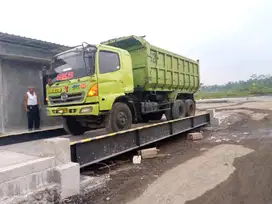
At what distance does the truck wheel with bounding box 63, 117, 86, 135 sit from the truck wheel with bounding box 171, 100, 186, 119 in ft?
11.4

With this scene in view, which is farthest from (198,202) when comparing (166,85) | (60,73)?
(166,85)

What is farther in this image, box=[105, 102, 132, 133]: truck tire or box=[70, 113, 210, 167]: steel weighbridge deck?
box=[105, 102, 132, 133]: truck tire

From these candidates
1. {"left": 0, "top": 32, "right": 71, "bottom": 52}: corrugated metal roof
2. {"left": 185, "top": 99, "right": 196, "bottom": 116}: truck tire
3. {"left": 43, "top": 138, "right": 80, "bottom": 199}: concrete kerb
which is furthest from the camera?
{"left": 185, "top": 99, "right": 196, "bottom": 116}: truck tire

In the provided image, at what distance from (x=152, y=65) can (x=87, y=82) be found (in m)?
3.04

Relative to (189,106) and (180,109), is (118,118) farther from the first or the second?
(189,106)

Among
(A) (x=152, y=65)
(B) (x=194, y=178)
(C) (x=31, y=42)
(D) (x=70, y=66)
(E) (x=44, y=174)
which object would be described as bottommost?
(B) (x=194, y=178)

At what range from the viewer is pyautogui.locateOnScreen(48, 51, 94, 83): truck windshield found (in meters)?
5.71

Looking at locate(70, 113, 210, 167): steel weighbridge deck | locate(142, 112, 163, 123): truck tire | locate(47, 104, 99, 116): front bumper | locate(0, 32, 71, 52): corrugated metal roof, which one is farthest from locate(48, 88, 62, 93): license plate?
locate(142, 112, 163, 123): truck tire

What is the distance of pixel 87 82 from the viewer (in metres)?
5.61

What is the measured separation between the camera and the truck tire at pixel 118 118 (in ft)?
19.8

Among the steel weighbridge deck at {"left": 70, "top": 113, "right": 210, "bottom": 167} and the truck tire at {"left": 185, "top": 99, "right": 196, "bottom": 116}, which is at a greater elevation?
the truck tire at {"left": 185, "top": 99, "right": 196, "bottom": 116}

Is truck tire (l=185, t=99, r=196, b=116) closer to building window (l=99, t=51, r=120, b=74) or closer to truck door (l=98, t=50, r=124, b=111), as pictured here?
truck door (l=98, t=50, r=124, b=111)

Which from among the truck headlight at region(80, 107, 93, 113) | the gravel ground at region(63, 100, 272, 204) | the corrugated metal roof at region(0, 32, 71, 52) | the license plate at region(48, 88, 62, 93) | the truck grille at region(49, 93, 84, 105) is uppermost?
the corrugated metal roof at region(0, 32, 71, 52)

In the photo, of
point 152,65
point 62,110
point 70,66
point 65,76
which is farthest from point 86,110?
point 152,65
